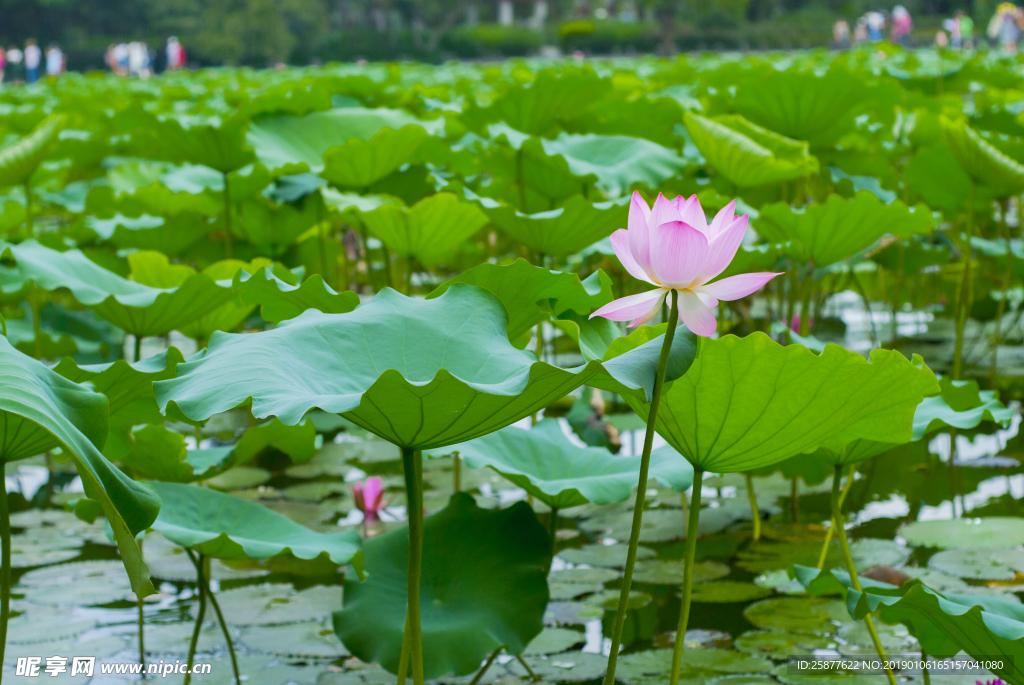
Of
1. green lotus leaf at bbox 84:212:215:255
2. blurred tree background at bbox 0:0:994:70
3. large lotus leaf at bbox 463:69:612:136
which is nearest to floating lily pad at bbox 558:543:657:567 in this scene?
large lotus leaf at bbox 463:69:612:136

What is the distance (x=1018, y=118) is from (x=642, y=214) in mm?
3101

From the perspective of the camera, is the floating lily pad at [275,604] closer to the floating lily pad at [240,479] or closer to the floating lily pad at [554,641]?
the floating lily pad at [554,641]

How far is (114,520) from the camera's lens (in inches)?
29.2

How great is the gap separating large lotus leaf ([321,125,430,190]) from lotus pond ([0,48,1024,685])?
1 centimetres

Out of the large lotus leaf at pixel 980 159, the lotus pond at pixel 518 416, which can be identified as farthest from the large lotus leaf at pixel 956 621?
the large lotus leaf at pixel 980 159

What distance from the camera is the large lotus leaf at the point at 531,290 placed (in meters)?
1.20

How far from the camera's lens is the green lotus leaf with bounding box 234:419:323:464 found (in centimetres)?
145

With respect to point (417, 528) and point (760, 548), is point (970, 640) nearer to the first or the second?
point (417, 528)

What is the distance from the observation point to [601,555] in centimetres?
200

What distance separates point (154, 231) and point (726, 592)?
191 centimetres

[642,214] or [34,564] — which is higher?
[642,214]

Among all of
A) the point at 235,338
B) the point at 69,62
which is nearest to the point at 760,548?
the point at 235,338

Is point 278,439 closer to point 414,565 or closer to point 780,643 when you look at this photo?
point 414,565

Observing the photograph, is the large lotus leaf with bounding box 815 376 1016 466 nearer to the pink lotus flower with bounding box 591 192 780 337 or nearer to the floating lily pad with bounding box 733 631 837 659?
the floating lily pad with bounding box 733 631 837 659
